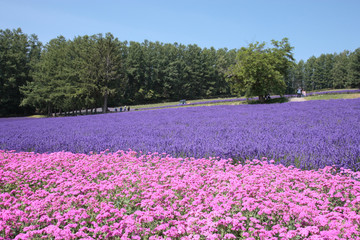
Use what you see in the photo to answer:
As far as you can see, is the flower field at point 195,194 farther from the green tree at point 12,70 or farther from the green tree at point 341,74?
the green tree at point 341,74

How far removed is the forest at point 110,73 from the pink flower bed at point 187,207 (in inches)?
1108

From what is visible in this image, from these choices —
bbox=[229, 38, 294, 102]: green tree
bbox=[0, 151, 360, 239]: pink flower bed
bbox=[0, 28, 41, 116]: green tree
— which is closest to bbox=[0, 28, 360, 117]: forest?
bbox=[0, 28, 41, 116]: green tree

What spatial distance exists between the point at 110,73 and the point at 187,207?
33488 mm

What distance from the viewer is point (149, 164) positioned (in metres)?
5.14

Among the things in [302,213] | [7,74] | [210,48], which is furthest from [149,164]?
[210,48]

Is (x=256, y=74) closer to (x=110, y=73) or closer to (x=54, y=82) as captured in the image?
(x=110, y=73)

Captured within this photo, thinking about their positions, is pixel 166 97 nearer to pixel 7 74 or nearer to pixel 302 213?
pixel 7 74

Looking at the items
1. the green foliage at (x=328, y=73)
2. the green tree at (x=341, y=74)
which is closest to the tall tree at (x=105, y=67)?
the green foliage at (x=328, y=73)

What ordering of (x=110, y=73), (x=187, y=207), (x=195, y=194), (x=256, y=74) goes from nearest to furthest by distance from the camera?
(x=187, y=207), (x=195, y=194), (x=256, y=74), (x=110, y=73)

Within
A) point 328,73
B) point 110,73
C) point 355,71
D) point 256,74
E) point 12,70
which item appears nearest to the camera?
point 256,74

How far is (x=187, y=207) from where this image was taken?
3156 millimetres

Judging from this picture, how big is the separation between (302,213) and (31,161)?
5515mm

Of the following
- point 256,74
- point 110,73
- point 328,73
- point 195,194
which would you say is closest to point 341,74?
point 328,73

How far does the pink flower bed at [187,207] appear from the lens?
245 cm
